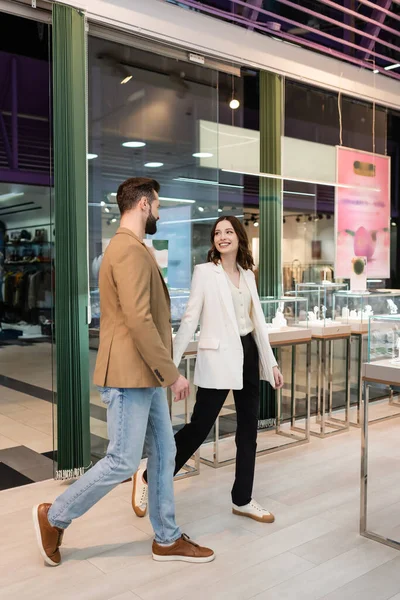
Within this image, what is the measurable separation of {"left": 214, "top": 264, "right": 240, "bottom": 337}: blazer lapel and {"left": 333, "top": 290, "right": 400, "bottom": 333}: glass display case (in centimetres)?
233

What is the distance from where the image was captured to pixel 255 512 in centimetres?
318

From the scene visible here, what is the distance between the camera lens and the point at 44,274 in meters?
12.1

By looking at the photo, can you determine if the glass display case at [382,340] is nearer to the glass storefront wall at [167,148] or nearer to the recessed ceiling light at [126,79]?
the glass storefront wall at [167,148]

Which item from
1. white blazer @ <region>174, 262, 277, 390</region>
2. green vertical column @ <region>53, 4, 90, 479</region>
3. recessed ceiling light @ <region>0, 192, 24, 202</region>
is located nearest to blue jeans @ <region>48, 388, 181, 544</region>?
white blazer @ <region>174, 262, 277, 390</region>

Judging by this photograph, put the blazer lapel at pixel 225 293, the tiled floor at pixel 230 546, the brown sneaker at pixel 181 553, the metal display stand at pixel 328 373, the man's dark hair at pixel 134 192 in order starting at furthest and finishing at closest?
the metal display stand at pixel 328 373 < the blazer lapel at pixel 225 293 < the brown sneaker at pixel 181 553 < the man's dark hair at pixel 134 192 < the tiled floor at pixel 230 546

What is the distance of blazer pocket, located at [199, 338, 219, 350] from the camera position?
3068 mm

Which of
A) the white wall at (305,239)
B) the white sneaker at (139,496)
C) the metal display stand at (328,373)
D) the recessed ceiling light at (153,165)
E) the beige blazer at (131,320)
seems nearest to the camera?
the beige blazer at (131,320)

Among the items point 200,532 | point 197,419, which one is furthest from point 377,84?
point 200,532

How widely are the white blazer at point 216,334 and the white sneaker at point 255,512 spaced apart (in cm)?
66

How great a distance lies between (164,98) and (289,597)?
3.39 meters

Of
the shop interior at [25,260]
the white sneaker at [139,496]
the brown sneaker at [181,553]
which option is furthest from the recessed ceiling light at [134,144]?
the brown sneaker at [181,553]

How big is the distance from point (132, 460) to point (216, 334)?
838mm

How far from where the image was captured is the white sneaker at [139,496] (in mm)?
3219

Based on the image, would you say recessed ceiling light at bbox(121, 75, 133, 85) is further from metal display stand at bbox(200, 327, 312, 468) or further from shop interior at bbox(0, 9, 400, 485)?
metal display stand at bbox(200, 327, 312, 468)
